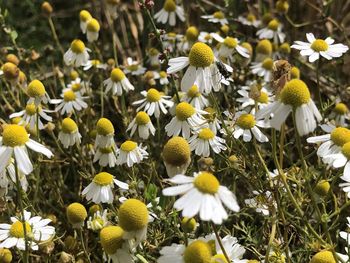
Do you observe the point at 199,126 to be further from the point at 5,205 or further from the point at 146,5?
the point at 5,205

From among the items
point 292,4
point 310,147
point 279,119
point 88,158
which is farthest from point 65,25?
point 279,119

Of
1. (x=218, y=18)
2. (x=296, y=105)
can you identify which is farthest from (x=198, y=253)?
(x=218, y=18)

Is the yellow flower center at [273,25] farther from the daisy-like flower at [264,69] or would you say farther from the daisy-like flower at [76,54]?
the daisy-like flower at [76,54]

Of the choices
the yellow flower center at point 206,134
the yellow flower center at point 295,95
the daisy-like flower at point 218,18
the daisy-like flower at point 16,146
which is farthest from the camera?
the daisy-like flower at point 218,18

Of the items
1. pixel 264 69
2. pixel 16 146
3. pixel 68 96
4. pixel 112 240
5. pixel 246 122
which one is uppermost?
pixel 16 146

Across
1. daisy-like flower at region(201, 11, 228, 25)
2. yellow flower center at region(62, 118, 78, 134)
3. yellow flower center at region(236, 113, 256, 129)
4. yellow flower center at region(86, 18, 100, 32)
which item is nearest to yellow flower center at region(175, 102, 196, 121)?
yellow flower center at region(236, 113, 256, 129)

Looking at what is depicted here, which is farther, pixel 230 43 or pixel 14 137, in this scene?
pixel 230 43

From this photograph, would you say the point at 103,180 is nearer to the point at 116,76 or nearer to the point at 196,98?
Result: the point at 196,98

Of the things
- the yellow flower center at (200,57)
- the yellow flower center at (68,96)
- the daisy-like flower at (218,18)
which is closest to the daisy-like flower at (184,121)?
the yellow flower center at (200,57)
